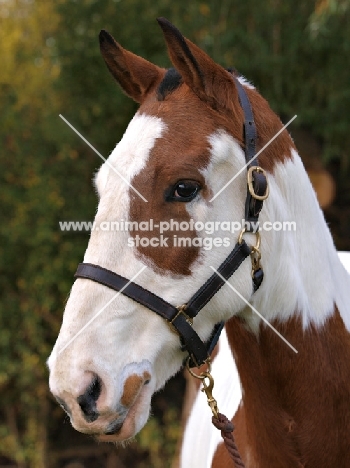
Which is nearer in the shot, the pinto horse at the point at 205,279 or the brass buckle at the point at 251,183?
the pinto horse at the point at 205,279

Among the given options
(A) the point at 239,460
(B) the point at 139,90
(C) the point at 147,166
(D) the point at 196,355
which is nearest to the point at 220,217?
(C) the point at 147,166

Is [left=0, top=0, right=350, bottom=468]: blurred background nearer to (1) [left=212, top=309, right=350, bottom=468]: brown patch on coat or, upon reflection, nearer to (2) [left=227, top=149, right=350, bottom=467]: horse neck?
(2) [left=227, top=149, right=350, bottom=467]: horse neck

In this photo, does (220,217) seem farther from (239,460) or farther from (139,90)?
(239,460)

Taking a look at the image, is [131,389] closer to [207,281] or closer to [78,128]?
[207,281]

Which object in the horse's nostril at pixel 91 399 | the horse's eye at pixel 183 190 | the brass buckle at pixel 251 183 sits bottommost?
the horse's nostril at pixel 91 399

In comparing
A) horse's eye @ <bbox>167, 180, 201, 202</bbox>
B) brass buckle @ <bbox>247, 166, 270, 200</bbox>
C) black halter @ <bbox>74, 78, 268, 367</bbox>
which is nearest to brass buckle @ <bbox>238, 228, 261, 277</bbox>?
black halter @ <bbox>74, 78, 268, 367</bbox>

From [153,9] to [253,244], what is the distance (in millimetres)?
4444

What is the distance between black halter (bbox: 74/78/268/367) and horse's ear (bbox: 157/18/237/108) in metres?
0.06

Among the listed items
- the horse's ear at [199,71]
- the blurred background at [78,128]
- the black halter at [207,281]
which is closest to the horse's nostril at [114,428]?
the black halter at [207,281]

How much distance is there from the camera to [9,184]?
6.36 meters

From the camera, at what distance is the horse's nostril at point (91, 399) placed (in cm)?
176

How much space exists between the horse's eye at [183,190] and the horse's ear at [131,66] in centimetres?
49

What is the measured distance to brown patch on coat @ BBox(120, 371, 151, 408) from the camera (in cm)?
183

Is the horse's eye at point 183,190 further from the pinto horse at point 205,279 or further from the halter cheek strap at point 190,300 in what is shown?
the halter cheek strap at point 190,300
